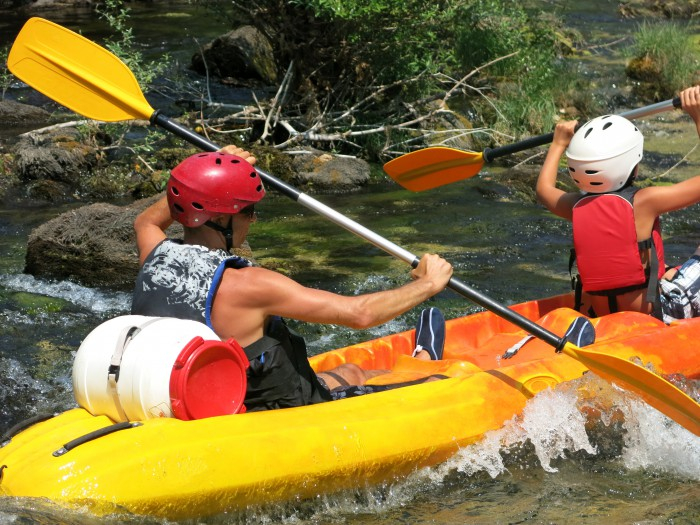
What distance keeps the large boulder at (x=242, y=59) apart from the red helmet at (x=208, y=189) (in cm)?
810

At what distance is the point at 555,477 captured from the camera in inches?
163

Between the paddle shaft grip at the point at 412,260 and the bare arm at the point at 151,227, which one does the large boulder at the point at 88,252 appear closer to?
the paddle shaft grip at the point at 412,260

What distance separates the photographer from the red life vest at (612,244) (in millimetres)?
4680

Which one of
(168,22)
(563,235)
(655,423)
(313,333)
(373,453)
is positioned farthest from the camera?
(168,22)

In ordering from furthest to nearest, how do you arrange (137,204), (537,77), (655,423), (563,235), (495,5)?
1. (537,77)
2. (495,5)
3. (563,235)
4. (137,204)
5. (655,423)

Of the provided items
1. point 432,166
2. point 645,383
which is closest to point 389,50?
point 432,166

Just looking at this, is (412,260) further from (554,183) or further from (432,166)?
(432,166)

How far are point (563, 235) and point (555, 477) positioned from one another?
13.4ft

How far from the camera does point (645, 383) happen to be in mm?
4055

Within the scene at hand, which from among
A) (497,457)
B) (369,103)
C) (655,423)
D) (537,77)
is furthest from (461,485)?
(537,77)

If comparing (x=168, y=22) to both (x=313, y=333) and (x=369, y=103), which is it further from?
(x=313, y=333)

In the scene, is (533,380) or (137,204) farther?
(137,204)

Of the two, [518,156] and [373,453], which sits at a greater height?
[373,453]

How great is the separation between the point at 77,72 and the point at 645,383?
3.06 m
